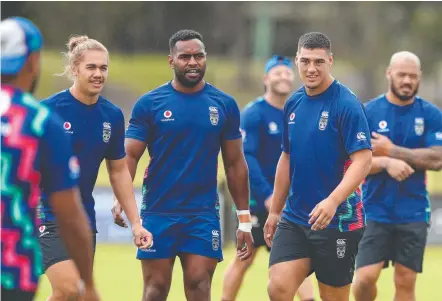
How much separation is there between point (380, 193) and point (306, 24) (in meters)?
38.2

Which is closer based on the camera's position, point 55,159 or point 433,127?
point 55,159

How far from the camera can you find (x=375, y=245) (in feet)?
32.9

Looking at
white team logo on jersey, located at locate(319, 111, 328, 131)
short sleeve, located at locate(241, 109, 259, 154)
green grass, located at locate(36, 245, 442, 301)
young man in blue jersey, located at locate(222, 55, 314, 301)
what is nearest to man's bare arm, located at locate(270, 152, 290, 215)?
white team logo on jersey, located at locate(319, 111, 328, 131)

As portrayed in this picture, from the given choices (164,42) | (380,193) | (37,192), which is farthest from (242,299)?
(164,42)

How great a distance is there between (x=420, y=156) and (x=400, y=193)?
16.5 inches

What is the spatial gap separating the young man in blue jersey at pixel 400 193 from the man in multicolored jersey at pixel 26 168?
507 centimetres

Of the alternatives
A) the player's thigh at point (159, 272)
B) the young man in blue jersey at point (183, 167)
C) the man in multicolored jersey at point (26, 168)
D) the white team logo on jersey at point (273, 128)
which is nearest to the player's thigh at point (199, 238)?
the young man in blue jersey at point (183, 167)

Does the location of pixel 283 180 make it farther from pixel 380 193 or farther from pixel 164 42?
pixel 164 42

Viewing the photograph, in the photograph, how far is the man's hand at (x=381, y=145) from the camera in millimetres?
9859

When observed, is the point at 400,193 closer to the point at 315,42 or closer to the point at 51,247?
the point at 315,42

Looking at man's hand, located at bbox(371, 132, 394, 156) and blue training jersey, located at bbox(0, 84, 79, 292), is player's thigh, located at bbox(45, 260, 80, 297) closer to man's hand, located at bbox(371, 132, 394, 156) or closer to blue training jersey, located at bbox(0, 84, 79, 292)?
blue training jersey, located at bbox(0, 84, 79, 292)

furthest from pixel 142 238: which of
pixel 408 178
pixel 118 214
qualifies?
pixel 408 178

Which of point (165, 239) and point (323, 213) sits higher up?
point (323, 213)

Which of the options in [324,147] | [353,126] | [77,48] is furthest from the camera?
[77,48]
